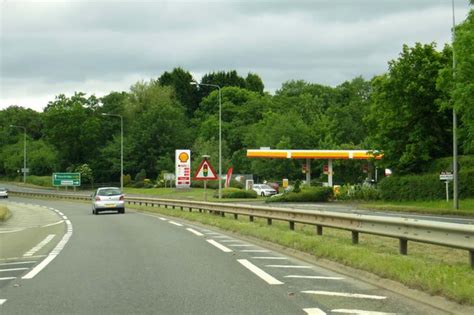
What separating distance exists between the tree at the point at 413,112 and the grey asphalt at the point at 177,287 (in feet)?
116

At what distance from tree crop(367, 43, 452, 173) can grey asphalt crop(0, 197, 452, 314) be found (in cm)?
3534

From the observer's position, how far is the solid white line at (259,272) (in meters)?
9.64

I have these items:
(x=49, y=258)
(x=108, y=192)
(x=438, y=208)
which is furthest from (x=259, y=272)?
(x=438, y=208)

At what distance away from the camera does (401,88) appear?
47.0 meters

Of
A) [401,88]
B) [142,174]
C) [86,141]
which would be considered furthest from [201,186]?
[401,88]

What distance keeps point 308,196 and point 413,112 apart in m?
10.3

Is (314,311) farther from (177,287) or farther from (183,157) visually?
(183,157)

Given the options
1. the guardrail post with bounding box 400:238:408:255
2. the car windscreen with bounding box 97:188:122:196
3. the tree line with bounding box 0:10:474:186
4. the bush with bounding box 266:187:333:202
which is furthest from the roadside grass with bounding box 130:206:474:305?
the tree line with bounding box 0:10:474:186

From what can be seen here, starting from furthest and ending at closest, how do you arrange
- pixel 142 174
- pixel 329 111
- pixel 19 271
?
pixel 329 111 < pixel 142 174 < pixel 19 271

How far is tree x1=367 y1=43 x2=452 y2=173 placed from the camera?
46.5 meters

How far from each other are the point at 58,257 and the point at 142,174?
3489 inches

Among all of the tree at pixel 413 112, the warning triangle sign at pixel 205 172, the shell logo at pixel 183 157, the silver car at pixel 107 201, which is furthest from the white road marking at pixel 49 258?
the tree at pixel 413 112

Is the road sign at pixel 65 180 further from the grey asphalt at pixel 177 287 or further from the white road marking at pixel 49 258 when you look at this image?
the grey asphalt at pixel 177 287

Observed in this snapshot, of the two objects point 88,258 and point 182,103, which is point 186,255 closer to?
point 88,258
